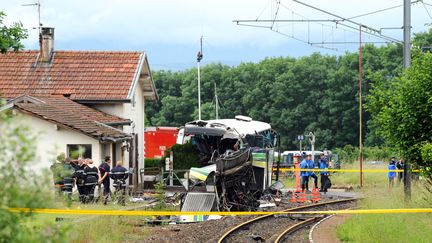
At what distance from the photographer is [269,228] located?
22.4 meters

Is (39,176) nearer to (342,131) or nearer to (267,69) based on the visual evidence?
(342,131)

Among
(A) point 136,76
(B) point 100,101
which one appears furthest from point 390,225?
(A) point 136,76

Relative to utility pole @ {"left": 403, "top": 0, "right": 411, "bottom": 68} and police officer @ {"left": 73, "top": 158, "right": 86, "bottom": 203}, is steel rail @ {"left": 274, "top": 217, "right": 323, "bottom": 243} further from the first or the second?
police officer @ {"left": 73, "top": 158, "right": 86, "bottom": 203}

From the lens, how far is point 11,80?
129ft

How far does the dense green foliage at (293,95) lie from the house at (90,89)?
155 ft

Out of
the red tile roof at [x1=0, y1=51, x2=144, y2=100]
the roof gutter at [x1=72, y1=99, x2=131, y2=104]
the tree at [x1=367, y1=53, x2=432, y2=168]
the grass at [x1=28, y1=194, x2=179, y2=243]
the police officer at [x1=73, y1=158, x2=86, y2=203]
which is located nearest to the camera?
the grass at [x1=28, y1=194, x2=179, y2=243]

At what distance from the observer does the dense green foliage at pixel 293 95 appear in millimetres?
91062

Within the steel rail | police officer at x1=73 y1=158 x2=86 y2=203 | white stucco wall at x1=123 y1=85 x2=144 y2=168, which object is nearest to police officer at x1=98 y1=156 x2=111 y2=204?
police officer at x1=73 y1=158 x2=86 y2=203

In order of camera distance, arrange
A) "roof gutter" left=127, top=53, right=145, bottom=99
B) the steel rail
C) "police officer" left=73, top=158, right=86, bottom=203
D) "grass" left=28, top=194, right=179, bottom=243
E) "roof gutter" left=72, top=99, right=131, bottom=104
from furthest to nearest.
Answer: "roof gutter" left=127, top=53, right=145, bottom=99 < "roof gutter" left=72, top=99, right=131, bottom=104 < "police officer" left=73, top=158, right=86, bottom=203 < the steel rail < "grass" left=28, top=194, right=179, bottom=243

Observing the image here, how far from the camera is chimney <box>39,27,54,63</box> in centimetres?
4047

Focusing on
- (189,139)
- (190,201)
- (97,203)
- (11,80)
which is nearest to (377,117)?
(190,201)

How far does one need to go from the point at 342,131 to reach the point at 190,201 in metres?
66.8

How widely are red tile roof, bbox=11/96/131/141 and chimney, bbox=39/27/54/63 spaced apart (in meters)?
4.70

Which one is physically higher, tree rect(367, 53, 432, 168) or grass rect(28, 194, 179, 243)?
tree rect(367, 53, 432, 168)
